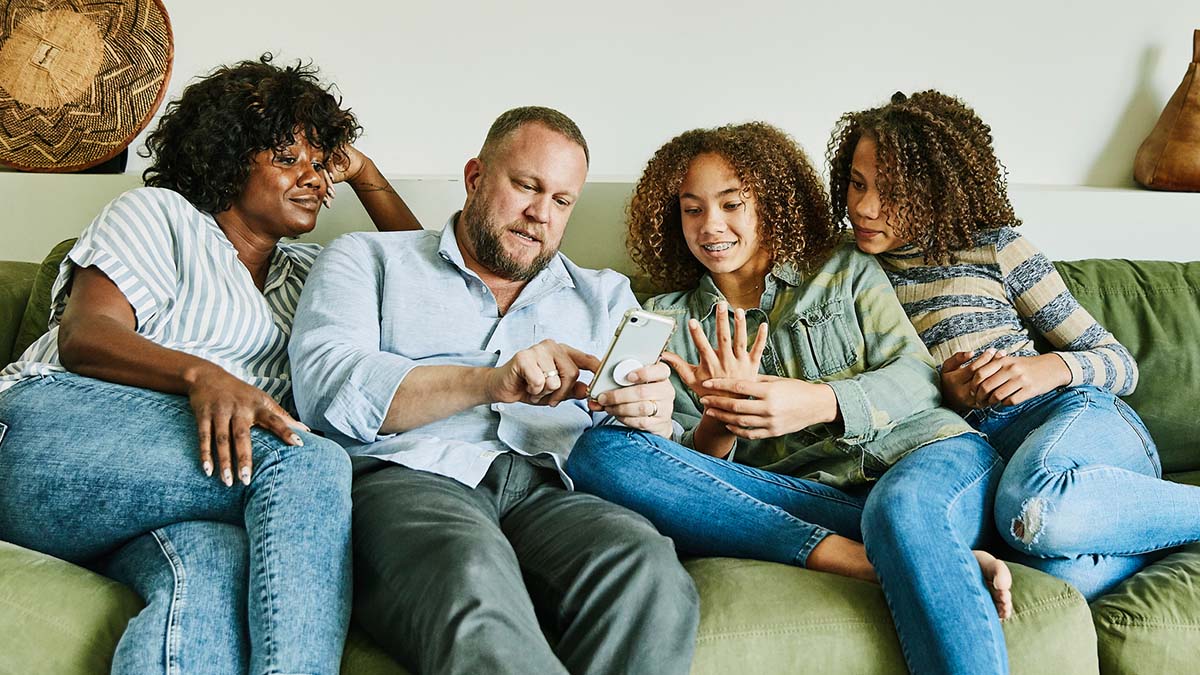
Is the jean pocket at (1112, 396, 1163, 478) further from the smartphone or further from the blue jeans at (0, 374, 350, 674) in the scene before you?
the blue jeans at (0, 374, 350, 674)

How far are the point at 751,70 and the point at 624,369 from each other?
1.33 meters

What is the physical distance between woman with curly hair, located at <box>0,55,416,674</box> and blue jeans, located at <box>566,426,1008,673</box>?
0.44m

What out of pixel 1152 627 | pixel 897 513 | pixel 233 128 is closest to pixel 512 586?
pixel 897 513

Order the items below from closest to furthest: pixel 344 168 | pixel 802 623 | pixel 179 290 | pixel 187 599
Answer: pixel 187 599 < pixel 802 623 < pixel 179 290 < pixel 344 168

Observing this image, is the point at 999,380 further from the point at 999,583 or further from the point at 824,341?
the point at 999,583

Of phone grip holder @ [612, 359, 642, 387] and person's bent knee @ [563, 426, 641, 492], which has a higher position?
phone grip holder @ [612, 359, 642, 387]

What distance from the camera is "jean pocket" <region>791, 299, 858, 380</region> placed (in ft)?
5.86

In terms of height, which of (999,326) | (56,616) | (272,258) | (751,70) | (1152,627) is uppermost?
(751,70)

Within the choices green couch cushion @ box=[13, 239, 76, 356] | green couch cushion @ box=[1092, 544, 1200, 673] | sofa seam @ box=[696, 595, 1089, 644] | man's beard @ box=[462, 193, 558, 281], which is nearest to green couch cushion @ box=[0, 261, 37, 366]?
green couch cushion @ box=[13, 239, 76, 356]

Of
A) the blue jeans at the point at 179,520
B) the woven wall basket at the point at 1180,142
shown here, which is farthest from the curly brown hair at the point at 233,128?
the woven wall basket at the point at 1180,142

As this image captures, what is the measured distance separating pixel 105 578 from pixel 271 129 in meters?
0.85

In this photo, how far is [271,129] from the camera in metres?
1.83

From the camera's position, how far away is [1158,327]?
207cm

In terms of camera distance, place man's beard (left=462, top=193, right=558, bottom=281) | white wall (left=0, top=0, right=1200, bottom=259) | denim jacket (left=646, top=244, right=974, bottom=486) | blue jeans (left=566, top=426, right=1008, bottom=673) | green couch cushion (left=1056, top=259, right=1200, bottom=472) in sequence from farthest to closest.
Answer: white wall (left=0, top=0, right=1200, bottom=259), green couch cushion (left=1056, top=259, right=1200, bottom=472), man's beard (left=462, top=193, right=558, bottom=281), denim jacket (left=646, top=244, right=974, bottom=486), blue jeans (left=566, top=426, right=1008, bottom=673)
